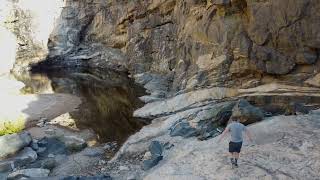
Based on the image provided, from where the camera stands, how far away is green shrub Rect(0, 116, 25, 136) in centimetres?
2392

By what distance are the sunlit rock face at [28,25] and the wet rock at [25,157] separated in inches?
1209

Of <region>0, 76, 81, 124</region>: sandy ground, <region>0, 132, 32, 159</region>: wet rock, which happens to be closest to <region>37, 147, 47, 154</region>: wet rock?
<region>0, 132, 32, 159</region>: wet rock

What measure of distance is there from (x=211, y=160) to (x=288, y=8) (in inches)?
413

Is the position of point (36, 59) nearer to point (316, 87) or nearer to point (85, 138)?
point (85, 138)

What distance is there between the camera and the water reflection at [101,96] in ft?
78.9

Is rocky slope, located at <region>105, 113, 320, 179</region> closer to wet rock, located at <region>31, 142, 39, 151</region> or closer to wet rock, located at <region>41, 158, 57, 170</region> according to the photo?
wet rock, located at <region>41, 158, 57, 170</region>

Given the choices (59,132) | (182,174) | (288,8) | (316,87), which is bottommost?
(59,132)

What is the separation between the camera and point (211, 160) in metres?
13.9

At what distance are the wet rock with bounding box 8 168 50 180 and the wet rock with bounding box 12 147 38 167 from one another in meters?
1.77

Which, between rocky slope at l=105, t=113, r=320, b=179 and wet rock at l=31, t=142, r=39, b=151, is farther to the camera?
wet rock at l=31, t=142, r=39, b=151

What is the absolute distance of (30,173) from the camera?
54.5 feet

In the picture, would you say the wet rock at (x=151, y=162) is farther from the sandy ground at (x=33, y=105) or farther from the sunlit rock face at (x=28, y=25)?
the sunlit rock face at (x=28, y=25)

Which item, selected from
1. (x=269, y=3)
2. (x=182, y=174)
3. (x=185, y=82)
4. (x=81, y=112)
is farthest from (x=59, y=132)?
(x=269, y=3)

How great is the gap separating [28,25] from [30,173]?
37217 mm
